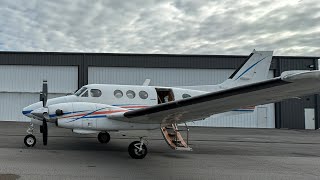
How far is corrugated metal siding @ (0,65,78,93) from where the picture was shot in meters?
31.4

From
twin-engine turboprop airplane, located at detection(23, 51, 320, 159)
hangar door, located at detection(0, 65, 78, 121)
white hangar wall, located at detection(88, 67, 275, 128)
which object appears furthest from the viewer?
white hangar wall, located at detection(88, 67, 275, 128)

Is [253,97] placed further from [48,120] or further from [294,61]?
[294,61]

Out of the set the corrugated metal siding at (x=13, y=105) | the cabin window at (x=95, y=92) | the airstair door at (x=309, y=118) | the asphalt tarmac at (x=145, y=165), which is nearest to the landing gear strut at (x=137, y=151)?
the asphalt tarmac at (x=145, y=165)

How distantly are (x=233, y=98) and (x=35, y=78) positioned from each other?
28.8 m

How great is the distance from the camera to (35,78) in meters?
31.8

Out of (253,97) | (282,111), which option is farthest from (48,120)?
(282,111)

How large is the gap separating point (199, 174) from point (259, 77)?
35.2 ft

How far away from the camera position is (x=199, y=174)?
8336 mm

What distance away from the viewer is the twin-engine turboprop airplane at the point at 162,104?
614cm

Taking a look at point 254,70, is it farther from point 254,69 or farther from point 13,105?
A: point 13,105

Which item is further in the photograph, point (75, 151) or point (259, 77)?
point (259, 77)

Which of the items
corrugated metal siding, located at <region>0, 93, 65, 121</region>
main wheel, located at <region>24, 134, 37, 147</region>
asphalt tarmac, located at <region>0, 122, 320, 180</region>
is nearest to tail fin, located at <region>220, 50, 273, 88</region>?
asphalt tarmac, located at <region>0, 122, 320, 180</region>

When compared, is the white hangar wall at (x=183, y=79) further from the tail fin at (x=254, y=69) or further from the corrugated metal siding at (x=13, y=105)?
the tail fin at (x=254, y=69)

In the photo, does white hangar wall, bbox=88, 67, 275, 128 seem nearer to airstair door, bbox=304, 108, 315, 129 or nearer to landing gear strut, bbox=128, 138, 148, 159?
airstair door, bbox=304, 108, 315, 129
